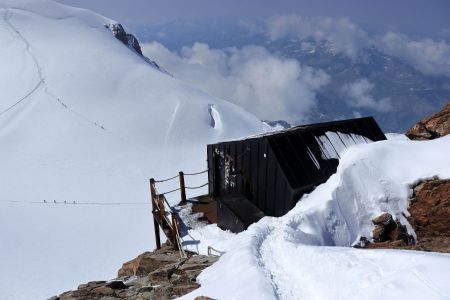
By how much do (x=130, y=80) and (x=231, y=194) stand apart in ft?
167

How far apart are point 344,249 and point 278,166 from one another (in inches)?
205

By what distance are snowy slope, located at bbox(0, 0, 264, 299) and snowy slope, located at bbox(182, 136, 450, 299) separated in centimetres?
1553

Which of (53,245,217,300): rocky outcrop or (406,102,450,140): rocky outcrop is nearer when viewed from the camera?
(53,245,217,300): rocky outcrop

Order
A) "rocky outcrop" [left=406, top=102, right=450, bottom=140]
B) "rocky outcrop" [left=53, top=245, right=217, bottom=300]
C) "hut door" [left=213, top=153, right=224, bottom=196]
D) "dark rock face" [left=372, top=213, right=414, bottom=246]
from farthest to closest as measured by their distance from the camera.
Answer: "hut door" [left=213, top=153, right=224, bottom=196], "rocky outcrop" [left=406, top=102, right=450, bottom=140], "dark rock face" [left=372, top=213, right=414, bottom=246], "rocky outcrop" [left=53, top=245, right=217, bottom=300]

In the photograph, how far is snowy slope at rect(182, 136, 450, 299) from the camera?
6.48 meters

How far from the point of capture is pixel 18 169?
3856cm

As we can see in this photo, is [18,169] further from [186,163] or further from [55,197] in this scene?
[186,163]

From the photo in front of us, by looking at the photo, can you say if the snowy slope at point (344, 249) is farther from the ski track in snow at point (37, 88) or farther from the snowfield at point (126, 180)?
the ski track in snow at point (37, 88)

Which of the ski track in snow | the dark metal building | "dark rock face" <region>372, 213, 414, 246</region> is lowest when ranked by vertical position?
"dark rock face" <region>372, 213, 414, 246</region>

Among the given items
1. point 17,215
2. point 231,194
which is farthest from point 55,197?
point 231,194

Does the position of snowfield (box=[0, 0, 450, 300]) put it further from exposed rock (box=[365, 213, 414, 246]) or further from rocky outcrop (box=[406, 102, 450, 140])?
rocky outcrop (box=[406, 102, 450, 140])

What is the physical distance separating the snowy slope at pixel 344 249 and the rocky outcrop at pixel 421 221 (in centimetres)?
24

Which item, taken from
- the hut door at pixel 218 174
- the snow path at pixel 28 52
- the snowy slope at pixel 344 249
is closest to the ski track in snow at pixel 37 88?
the snow path at pixel 28 52

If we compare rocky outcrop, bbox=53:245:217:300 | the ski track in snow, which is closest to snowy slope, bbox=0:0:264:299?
the ski track in snow
